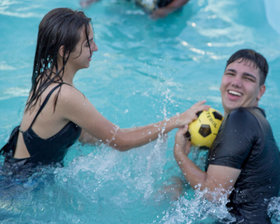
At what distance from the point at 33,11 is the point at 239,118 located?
6.56 meters

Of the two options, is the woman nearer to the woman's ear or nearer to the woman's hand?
the woman's ear

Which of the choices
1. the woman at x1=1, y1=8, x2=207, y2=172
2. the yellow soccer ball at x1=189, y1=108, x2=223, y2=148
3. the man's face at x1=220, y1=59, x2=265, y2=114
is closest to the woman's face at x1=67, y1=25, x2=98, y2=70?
the woman at x1=1, y1=8, x2=207, y2=172

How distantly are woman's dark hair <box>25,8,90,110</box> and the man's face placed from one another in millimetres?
1563

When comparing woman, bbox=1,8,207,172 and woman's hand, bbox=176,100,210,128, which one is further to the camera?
woman's hand, bbox=176,100,210,128

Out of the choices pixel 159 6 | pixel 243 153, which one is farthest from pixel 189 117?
pixel 159 6

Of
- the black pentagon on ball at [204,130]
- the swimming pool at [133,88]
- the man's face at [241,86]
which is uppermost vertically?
the man's face at [241,86]

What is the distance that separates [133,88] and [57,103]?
10.3 ft

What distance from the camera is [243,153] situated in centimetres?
299

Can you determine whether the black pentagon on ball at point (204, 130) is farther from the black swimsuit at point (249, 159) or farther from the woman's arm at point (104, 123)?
the black swimsuit at point (249, 159)

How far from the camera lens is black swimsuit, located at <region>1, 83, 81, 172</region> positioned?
3.19 meters

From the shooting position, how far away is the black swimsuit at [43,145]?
319 centimetres

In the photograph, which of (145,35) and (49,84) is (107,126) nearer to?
(49,84)

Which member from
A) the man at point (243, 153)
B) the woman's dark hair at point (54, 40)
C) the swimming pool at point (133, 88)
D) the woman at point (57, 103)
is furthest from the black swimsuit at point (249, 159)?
the woman's dark hair at point (54, 40)

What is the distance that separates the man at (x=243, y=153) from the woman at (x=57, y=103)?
891 mm
